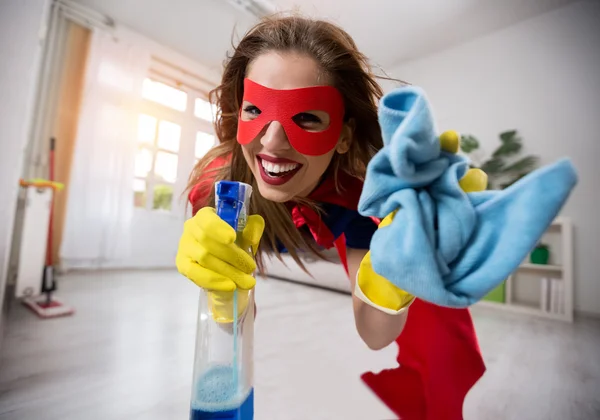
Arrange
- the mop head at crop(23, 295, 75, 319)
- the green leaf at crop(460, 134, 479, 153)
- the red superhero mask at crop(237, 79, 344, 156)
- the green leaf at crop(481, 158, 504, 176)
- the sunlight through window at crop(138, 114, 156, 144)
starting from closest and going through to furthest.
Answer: the red superhero mask at crop(237, 79, 344, 156) → the mop head at crop(23, 295, 75, 319) → the green leaf at crop(481, 158, 504, 176) → the green leaf at crop(460, 134, 479, 153) → the sunlight through window at crop(138, 114, 156, 144)

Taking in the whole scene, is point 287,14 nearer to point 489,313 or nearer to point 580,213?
point 489,313

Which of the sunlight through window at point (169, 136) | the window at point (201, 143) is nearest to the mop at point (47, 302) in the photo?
the sunlight through window at point (169, 136)

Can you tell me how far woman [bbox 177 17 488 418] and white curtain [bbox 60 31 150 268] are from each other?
7.55ft

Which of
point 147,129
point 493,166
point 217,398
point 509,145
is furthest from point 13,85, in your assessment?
point 509,145

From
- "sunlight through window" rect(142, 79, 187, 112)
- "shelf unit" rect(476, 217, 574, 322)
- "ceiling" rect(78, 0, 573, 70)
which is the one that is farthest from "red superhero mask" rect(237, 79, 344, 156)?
"sunlight through window" rect(142, 79, 187, 112)

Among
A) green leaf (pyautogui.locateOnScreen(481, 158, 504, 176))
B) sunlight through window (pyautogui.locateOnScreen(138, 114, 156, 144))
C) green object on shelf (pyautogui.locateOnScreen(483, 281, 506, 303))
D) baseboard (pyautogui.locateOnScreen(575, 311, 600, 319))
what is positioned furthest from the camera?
sunlight through window (pyautogui.locateOnScreen(138, 114, 156, 144))

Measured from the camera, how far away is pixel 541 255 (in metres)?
2.06

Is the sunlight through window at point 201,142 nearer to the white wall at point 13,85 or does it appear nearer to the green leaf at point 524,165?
the white wall at point 13,85

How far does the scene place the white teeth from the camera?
542 millimetres

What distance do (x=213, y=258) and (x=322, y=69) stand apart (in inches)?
14.9

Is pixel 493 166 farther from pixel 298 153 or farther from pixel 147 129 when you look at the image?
pixel 147 129

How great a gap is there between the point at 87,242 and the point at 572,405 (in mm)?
2997

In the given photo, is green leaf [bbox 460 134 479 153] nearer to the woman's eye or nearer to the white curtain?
the woman's eye

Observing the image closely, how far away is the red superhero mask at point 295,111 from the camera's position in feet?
1.61
